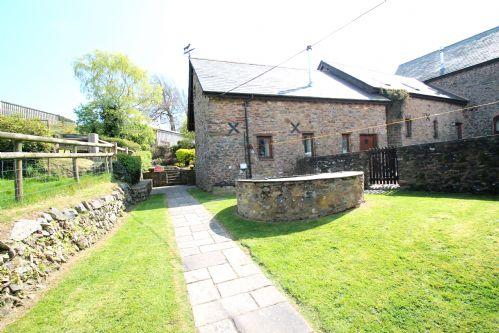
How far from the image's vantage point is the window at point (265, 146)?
41.3 ft

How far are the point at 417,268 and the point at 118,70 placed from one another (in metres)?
25.6

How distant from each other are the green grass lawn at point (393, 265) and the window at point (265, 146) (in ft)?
23.3

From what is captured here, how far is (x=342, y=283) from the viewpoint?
330 cm

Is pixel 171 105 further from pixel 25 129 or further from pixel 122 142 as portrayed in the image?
pixel 25 129

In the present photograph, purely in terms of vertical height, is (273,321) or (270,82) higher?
(270,82)

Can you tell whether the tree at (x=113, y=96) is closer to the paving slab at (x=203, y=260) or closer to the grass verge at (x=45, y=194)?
the grass verge at (x=45, y=194)

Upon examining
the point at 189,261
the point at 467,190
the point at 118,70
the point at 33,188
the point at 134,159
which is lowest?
the point at 189,261

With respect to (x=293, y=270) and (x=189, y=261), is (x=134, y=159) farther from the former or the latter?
(x=293, y=270)

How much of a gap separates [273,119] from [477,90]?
64.1ft

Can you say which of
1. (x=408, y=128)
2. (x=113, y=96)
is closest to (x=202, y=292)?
(x=408, y=128)

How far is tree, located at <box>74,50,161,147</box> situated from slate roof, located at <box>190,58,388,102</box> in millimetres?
9784

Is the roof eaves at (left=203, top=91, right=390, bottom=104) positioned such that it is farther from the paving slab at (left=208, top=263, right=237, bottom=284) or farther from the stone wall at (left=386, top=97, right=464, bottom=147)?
the paving slab at (left=208, top=263, right=237, bottom=284)

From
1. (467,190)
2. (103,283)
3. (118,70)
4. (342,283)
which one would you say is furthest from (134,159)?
(118,70)

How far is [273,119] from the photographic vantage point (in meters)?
12.7
